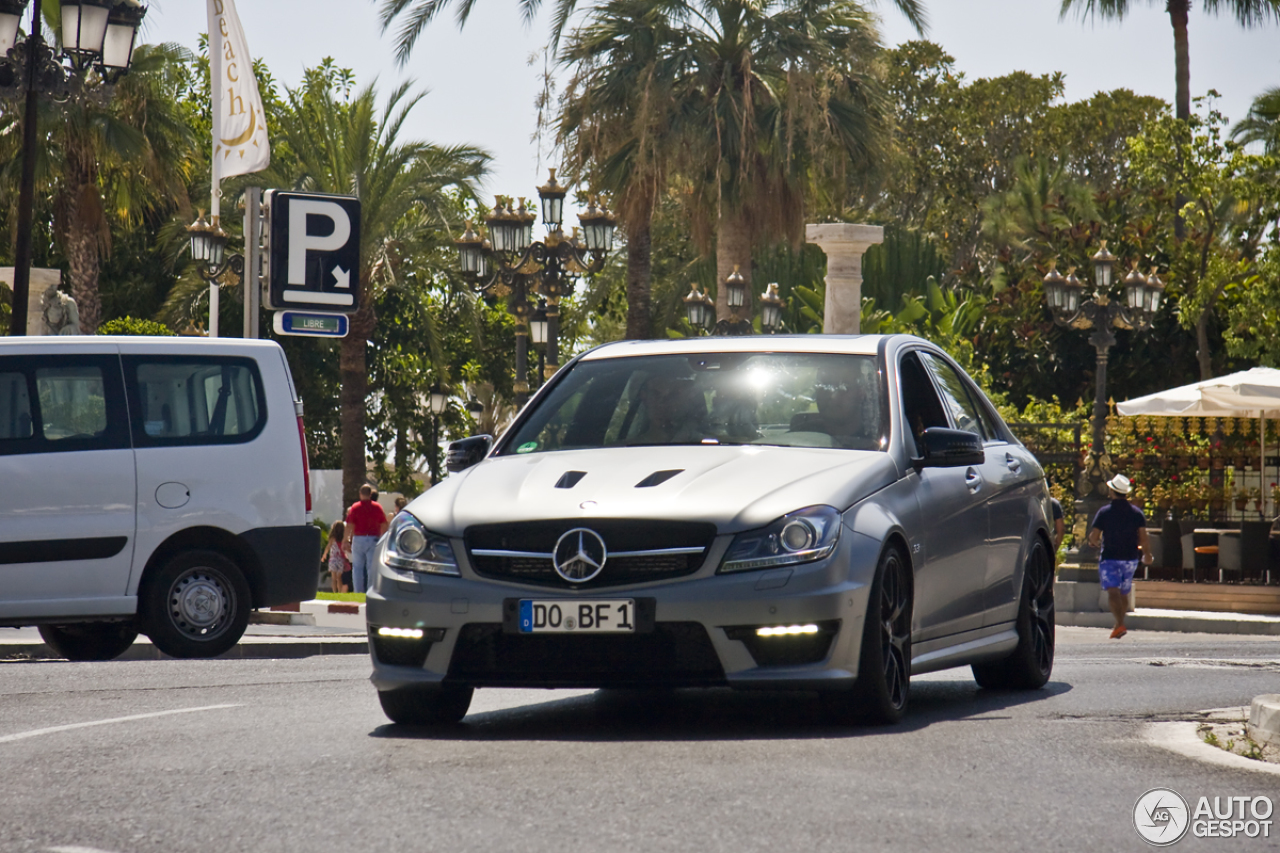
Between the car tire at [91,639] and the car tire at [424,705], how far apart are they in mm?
6023

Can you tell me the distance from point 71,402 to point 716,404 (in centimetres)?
525

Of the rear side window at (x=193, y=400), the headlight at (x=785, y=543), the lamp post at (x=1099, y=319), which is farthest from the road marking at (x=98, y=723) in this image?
the lamp post at (x=1099, y=319)

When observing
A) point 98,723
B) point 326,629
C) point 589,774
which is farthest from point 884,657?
point 326,629

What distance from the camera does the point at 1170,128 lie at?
4122 centimetres

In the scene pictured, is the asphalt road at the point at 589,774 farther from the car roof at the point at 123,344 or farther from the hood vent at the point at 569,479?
Answer: the car roof at the point at 123,344

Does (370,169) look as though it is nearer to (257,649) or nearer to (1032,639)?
(257,649)

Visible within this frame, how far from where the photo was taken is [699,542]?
21.1 ft

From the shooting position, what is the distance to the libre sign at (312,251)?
1541 cm

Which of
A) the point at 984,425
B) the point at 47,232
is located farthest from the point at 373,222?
the point at 984,425

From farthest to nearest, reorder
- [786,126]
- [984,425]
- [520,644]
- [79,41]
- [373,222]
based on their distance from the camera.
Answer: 1. [373,222]
2. [786,126]
3. [79,41]
4. [984,425]
5. [520,644]

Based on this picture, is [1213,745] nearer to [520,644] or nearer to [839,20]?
[520,644]

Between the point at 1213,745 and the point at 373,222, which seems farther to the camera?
the point at 373,222

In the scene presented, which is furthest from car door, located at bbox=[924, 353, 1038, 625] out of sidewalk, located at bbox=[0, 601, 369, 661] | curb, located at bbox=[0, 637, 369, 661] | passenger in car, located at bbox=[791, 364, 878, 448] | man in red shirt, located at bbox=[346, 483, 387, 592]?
man in red shirt, located at bbox=[346, 483, 387, 592]

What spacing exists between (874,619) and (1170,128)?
36885mm
